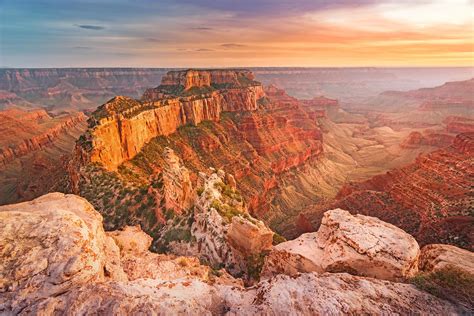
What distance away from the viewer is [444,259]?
1747 cm

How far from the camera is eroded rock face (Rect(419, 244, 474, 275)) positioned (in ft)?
53.0

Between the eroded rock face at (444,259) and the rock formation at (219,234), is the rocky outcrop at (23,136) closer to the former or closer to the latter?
the rock formation at (219,234)

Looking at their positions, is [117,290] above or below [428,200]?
Answer: above

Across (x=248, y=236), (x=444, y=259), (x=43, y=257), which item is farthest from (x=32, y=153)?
(x=444, y=259)

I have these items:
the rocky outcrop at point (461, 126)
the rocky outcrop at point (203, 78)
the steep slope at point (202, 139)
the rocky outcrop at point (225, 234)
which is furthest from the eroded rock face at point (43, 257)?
the rocky outcrop at point (461, 126)

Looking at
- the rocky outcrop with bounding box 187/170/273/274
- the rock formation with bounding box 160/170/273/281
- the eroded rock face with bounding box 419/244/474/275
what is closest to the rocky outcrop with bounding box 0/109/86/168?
the rock formation with bounding box 160/170/273/281

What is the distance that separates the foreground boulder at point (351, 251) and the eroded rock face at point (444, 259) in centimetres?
105

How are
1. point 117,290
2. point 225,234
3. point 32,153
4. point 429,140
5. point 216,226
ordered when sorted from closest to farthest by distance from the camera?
point 117,290 < point 225,234 < point 216,226 < point 32,153 < point 429,140

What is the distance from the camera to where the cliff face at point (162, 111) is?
52.7m

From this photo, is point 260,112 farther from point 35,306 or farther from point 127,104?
point 35,306

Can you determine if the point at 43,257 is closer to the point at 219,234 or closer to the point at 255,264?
the point at 255,264

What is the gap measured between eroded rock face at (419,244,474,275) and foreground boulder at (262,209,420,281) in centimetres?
105

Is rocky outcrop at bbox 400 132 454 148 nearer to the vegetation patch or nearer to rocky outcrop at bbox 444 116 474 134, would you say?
rocky outcrop at bbox 444 116 474 134

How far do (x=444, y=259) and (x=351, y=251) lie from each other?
16.9 feet
